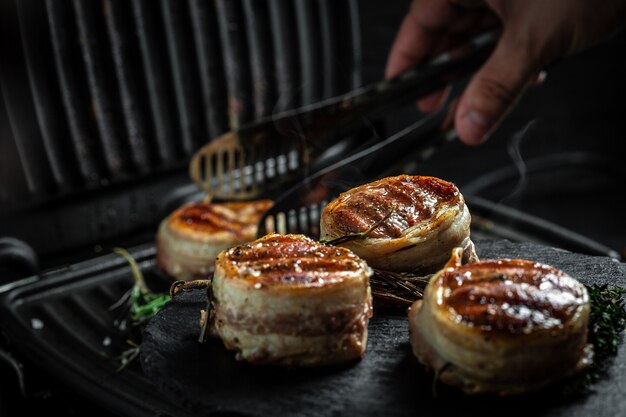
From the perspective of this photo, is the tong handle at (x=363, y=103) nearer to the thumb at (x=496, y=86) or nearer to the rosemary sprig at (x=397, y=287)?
the thumb at (x=496, y=86)

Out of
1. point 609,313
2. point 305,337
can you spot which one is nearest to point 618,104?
point 609,313

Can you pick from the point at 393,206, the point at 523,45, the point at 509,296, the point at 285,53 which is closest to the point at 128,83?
the point at 285,53

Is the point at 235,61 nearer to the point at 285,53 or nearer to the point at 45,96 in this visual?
the point at 285,53

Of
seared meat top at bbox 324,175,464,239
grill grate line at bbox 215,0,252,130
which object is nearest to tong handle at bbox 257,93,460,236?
seared meat top at bbox 324,175,464,239

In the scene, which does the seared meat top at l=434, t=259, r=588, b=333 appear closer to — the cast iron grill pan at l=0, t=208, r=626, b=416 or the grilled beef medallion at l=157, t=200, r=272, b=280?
the cast iron grill pan at l=0, t=208, r=626, b=416

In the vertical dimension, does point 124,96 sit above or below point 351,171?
above

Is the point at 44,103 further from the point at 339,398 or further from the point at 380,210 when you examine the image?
the point at 339,398
